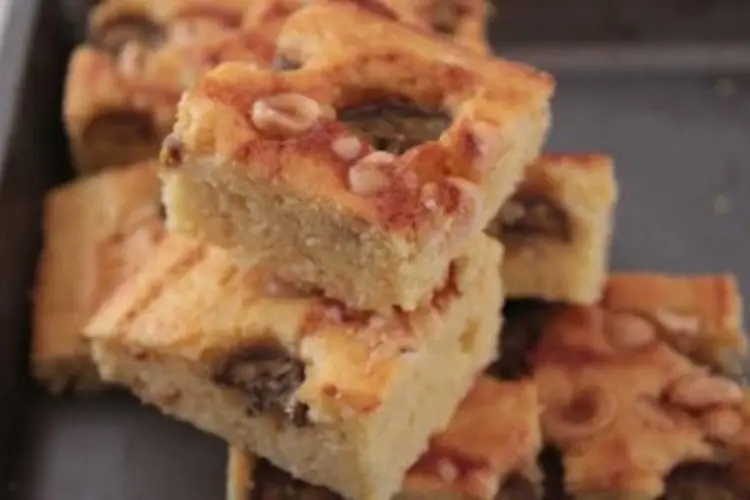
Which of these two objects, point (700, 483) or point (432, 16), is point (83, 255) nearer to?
point (432, 16)

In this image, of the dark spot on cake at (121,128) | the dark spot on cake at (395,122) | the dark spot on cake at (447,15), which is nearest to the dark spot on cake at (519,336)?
the dark spot on cake at (395,122)

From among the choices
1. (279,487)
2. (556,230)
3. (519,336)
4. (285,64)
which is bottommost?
(279,487)

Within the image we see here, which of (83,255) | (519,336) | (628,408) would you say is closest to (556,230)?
(519,336)

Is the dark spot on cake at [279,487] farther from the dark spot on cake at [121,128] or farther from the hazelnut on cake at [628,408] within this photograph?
the dark spot on cake at [121,128]

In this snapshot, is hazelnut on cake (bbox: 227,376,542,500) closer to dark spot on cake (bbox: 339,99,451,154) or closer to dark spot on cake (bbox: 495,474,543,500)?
dark spot on cake (bbox: 495,474,543,500)

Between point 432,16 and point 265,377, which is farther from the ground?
point 432,16

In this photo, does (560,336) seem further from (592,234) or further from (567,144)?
(567,144)
